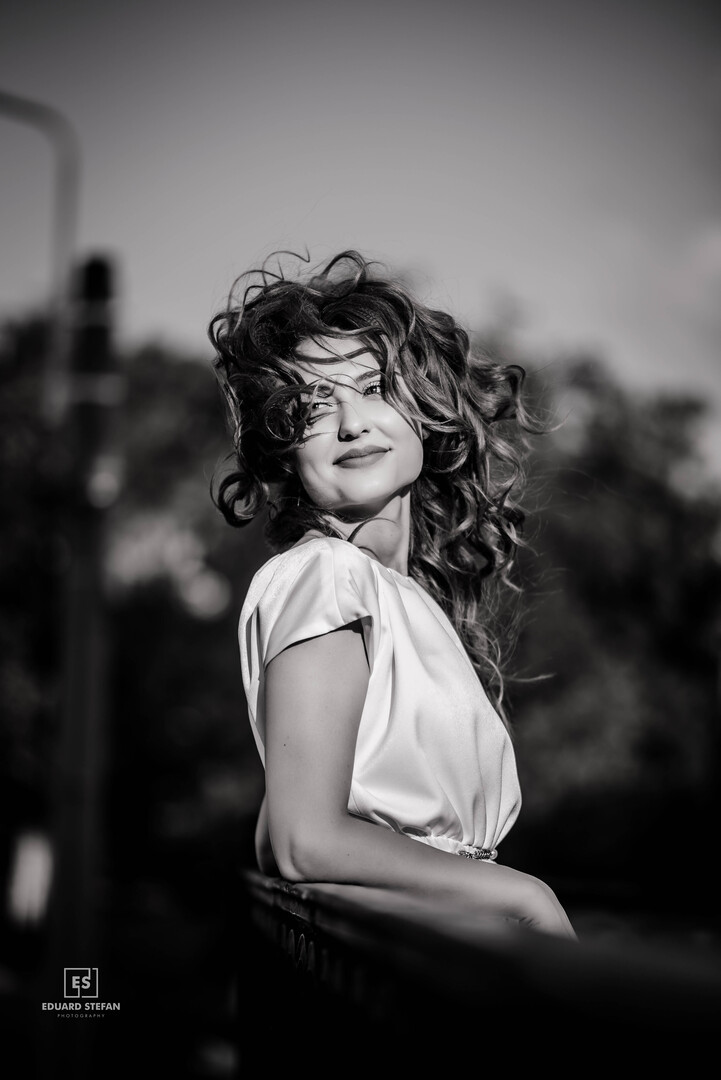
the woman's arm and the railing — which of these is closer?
the railing

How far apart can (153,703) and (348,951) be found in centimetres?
1799

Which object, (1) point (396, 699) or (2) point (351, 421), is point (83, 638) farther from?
(1) point (396, 699)

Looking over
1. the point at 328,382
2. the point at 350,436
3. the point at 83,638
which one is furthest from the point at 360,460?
the point at 83,638

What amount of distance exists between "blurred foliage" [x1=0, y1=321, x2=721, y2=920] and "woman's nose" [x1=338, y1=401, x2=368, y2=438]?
1392 cm

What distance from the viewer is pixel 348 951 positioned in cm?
115

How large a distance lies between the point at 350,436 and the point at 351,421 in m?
0.03

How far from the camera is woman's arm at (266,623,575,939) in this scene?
1427mm

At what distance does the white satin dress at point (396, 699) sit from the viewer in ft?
5.27

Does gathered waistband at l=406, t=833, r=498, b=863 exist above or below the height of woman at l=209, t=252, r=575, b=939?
below

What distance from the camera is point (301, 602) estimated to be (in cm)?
159

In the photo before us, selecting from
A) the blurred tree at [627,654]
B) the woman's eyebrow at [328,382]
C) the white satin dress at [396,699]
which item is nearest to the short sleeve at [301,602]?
the white satin dress at [396,699]

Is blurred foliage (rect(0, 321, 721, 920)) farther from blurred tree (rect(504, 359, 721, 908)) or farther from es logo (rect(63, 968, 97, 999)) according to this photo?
es logo (rect(63, 968, 97, 999))

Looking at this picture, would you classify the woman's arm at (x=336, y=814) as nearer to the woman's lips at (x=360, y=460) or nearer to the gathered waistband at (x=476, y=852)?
the gathered waistband at (x=476, y=852)

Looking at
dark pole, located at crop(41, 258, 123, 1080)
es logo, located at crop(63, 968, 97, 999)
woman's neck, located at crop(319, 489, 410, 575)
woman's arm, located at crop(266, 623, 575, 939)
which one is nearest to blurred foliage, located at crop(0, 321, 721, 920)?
dark pole, located at crop(41, 258, 123, 1080)
